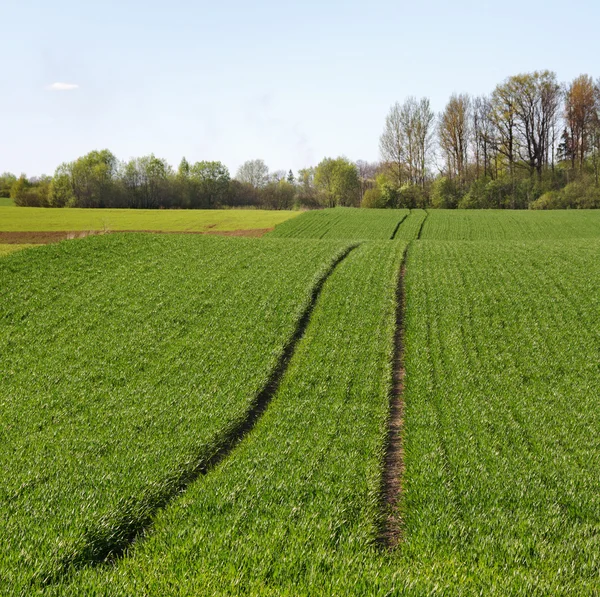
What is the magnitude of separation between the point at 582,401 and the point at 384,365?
599 centimetres

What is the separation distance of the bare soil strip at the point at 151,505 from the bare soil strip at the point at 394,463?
3.62 metres

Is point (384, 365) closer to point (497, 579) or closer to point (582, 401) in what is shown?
point (582, 401)

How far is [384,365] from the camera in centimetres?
1778

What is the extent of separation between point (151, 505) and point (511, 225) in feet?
187

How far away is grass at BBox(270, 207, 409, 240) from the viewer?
55.5 metres

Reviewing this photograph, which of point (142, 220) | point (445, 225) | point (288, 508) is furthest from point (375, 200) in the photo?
point (288, 508)

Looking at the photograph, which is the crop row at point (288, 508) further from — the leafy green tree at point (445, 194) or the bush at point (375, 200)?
the leafy green tree at point (445, 194)

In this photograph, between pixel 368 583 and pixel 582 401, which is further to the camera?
pixel 582 401

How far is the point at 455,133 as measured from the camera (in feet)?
Answer: 314

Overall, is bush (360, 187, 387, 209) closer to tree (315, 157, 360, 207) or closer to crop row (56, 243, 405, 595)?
tree (315, 157, 360, 207)

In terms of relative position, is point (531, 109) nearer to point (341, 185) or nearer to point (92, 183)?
point (341, 185)

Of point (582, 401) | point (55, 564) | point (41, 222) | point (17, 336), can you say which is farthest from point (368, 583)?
point (41, 222)

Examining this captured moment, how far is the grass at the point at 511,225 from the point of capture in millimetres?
54031

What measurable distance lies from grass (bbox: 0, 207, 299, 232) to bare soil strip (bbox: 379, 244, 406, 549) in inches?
1817
